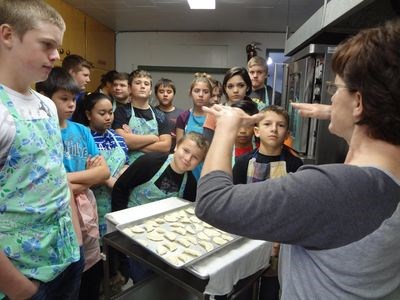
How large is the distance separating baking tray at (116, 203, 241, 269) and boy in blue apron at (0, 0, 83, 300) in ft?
0.84

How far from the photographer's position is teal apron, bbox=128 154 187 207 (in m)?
1.48

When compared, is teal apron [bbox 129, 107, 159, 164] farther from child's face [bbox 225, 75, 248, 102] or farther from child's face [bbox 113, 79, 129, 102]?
child's face [bbox 225, 75, 248, 102]

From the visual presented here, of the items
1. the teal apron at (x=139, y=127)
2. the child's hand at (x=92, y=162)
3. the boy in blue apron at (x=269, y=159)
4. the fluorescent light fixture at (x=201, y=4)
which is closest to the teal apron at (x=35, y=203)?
the child's hand at (x=92, y=162)

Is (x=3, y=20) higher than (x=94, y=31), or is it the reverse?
(x=94, y=31)

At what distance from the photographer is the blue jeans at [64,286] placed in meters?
0.88

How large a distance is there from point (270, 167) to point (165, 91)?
144cm

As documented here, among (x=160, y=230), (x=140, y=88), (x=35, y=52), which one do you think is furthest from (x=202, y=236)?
(x=140, y=88)

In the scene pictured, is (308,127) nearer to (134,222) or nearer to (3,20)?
(134,222)

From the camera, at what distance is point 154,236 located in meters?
1.07

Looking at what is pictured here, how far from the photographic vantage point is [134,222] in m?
1.15

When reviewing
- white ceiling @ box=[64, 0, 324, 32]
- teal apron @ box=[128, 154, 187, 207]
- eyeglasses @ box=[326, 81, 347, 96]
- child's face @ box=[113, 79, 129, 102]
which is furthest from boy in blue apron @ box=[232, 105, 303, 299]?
white ceiling @ box=[64, 0, 324, 32]

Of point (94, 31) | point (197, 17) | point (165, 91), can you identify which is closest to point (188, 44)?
point (197, 17)

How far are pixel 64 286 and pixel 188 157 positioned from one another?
73cm

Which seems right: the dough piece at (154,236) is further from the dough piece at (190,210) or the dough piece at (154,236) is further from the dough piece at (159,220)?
the dough piece at (190,210)
